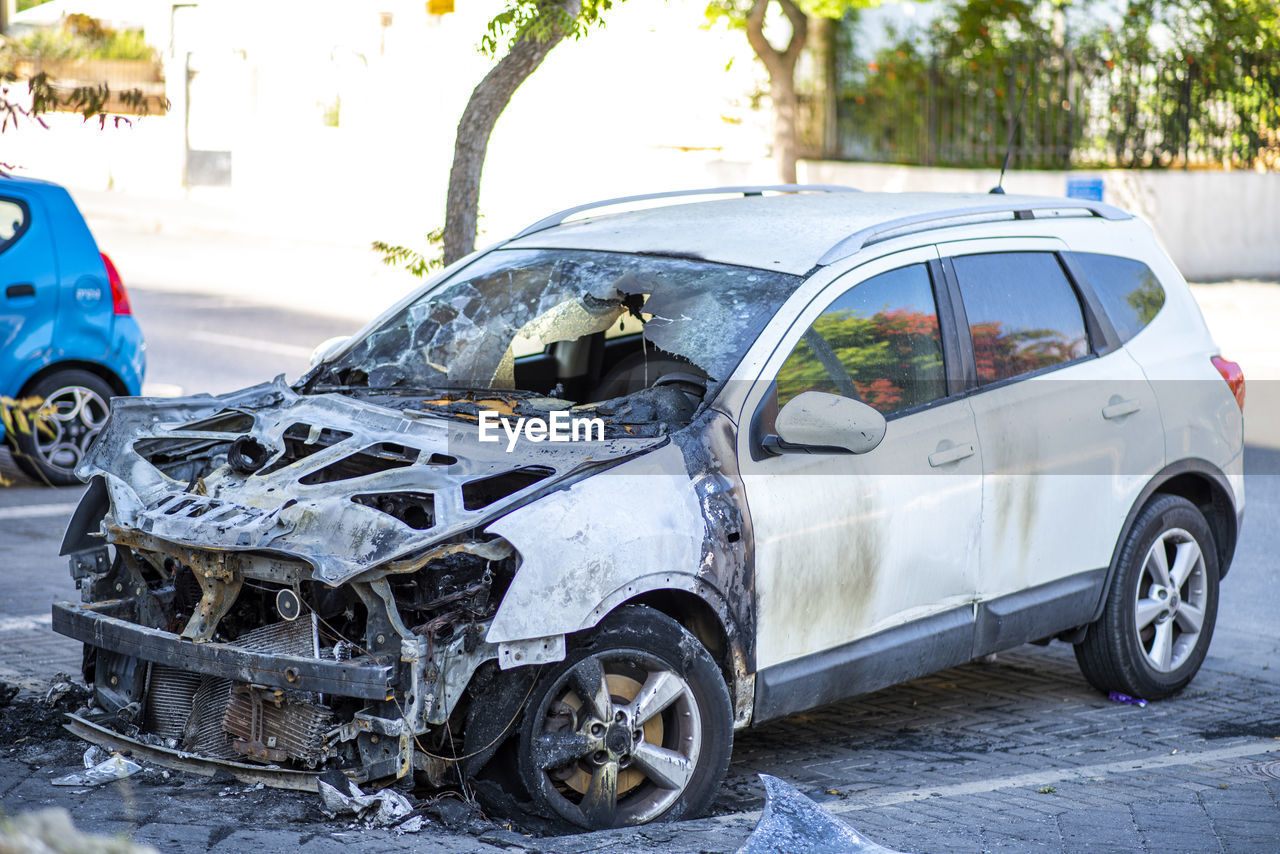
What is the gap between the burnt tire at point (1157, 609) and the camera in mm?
5980

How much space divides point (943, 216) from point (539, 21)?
2.83 m

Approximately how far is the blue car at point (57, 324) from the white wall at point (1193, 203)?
1300cm

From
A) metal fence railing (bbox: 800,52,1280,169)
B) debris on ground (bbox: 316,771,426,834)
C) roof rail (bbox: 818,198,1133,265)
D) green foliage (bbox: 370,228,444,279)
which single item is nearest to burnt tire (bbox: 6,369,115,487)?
green foliage (bbox: 370,228,444,279)

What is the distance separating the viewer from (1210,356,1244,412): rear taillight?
6.36m

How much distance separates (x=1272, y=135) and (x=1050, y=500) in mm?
16904

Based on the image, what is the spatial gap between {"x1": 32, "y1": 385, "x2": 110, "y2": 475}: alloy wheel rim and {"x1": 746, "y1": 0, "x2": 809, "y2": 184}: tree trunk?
36.8 feet

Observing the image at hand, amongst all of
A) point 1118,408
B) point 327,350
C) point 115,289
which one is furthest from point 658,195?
point 115,289

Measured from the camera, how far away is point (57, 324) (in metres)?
9.22

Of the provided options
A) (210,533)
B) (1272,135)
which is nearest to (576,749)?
(210,533)

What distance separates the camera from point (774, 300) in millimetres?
5004

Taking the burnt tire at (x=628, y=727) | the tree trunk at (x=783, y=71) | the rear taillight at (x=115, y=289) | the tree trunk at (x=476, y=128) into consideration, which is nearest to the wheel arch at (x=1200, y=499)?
the burnt tire at (x=628, y=727)

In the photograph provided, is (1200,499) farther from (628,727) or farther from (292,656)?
(292,656)

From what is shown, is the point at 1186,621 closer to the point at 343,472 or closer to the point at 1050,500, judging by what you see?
the point at 1050,500

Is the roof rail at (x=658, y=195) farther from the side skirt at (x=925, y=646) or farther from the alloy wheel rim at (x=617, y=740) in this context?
the alloy wheel rim at (x=617, y=740)
